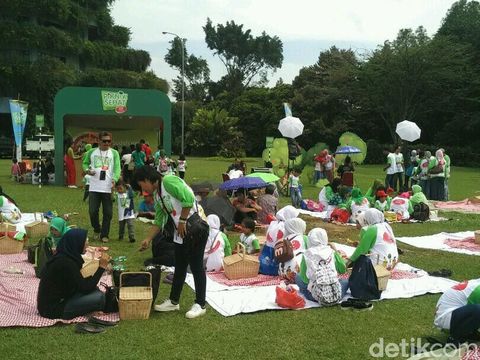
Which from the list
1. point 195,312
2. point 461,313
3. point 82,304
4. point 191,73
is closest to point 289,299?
point 195,312

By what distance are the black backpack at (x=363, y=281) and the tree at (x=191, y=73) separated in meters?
58.7

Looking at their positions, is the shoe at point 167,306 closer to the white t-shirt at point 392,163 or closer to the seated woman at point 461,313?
the seated woman at point 461,313

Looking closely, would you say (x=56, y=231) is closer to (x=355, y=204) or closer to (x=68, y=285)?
(x=68, y=285)

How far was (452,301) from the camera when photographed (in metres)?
4.38

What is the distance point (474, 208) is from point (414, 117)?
2785 cm

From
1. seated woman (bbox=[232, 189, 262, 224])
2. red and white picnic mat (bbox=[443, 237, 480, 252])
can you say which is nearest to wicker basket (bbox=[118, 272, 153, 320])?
seated woman (bbox=[232, 189, 262, 224])

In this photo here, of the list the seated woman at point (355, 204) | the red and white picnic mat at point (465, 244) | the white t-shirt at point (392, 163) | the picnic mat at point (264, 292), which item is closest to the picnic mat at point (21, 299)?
the picnic mat at point (264, 292)

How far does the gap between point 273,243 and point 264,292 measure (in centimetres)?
94

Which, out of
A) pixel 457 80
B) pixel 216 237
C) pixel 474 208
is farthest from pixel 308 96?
pixel 216 237

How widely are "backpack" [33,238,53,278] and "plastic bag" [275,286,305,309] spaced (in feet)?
8.23

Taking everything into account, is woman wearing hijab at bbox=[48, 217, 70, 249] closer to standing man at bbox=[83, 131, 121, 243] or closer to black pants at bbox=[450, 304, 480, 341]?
standing man at bbox=[83, 131, 121, 243]

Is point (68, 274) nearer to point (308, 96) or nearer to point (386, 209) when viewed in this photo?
point (386, 209)

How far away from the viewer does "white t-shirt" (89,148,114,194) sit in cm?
865

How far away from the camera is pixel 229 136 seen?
44031 millimetres
